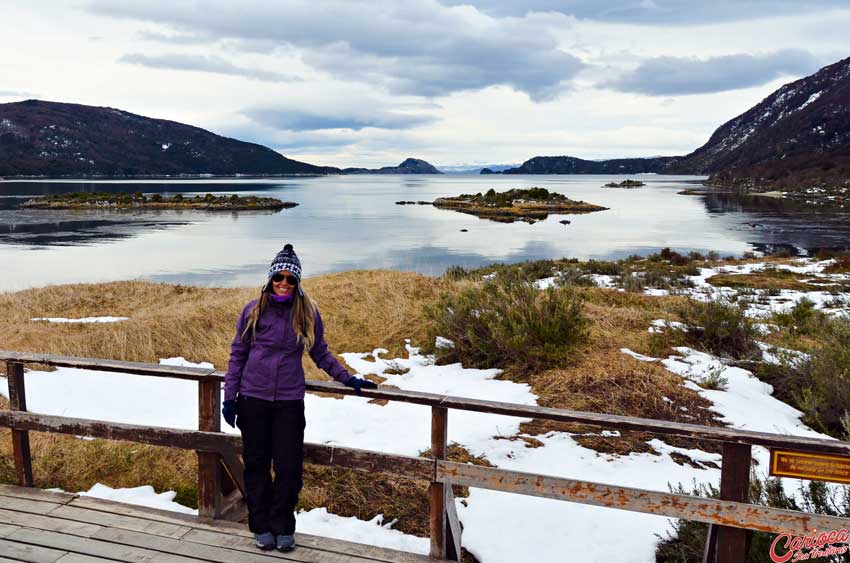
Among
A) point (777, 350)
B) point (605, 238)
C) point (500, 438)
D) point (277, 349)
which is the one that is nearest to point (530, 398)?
point (500, 438)

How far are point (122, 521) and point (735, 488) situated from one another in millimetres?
3875

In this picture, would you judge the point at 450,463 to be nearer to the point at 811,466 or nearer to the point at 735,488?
the point at 735,488

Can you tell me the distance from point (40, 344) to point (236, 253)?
88.8 feet

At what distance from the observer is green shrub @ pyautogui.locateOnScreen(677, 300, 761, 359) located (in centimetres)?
1006

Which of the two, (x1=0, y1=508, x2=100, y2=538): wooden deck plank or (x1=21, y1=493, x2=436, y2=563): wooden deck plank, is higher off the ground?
(x1=0, y1=508, x2=100, y2=538): wooden deck plank

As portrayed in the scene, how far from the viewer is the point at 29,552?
383 cm

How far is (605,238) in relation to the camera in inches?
1850

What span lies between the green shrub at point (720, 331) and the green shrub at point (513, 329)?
1.95 meters

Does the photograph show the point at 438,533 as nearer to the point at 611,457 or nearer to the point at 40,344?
the point at 611,457

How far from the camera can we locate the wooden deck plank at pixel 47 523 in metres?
4.12

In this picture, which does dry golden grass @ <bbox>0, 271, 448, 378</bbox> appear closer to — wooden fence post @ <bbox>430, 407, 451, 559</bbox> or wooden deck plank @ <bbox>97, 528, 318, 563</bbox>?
wooden deck plank @ <bbox>97, 528, 318, 563</bbox>

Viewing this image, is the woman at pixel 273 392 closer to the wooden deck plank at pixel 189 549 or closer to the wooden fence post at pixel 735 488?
the wooden deck plank at pixel 189 549

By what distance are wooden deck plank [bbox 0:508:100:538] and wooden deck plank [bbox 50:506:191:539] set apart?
0.19ft

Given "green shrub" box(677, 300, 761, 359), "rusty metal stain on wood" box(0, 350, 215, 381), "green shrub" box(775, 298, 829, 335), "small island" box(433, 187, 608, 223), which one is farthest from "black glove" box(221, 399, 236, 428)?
"small island" box(433, 187, 608, 223)
